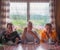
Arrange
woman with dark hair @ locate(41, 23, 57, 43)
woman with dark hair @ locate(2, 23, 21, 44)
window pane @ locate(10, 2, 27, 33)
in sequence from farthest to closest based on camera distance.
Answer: window pane @ locate(10, 2, 27, 33), woman with dark hair @ locate(41, 23, 57, 43), woman with dark hair @ locate(2, 23, 21, 44)

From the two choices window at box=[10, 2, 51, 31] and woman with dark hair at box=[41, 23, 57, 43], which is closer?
woman with dark hair at box=[41, 23, 57, 43]

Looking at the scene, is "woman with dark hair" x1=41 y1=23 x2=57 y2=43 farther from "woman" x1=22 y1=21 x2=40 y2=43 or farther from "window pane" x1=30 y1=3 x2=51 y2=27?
"window pane" x1=30 y1=3 x2=51 y2=27

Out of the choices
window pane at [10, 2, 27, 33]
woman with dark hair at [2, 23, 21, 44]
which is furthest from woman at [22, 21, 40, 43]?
window pane at [10, 2, 27, 33]

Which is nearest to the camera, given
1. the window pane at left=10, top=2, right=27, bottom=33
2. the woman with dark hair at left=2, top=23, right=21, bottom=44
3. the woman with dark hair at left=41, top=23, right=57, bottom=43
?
the woman with dark hair at left=2, top=23, right=21, bottom=44

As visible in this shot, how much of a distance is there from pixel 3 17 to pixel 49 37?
167cm

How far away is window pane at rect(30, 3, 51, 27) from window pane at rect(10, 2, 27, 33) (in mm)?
212

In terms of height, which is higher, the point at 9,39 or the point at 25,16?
the point at 25,16

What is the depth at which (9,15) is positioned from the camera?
5.15 meters

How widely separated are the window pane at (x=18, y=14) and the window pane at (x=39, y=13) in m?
0.21

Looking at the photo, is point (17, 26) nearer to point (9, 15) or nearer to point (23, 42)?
point (9, 15)

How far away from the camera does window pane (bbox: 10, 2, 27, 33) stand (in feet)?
17.0

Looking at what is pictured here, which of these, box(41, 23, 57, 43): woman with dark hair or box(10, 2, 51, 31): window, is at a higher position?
box(10, 2, 51, 31): window

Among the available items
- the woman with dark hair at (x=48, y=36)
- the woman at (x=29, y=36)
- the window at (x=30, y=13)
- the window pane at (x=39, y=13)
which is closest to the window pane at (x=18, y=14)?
the window at (x=30, y=13)

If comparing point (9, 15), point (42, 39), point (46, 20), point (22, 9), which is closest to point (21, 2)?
point (22, 9)
